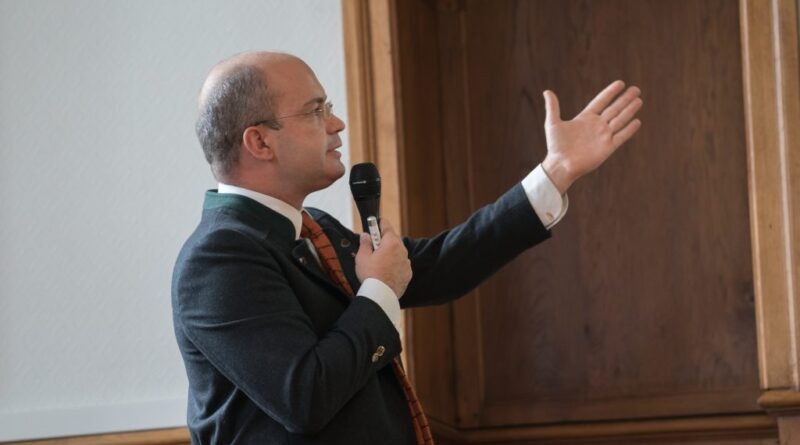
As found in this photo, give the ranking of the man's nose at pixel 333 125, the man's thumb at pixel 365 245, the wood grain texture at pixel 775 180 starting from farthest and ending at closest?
the wood grain texture at pixel 775 180, the man's nose at pixel 333 125, the man's thumb at pixel 365 245

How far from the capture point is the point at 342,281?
221cm

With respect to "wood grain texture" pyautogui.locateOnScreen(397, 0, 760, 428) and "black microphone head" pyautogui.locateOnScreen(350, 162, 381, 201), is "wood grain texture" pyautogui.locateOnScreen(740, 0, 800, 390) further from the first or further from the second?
"black microphone head" pyautogui.locateOnScreen(350, 162, 381, 201)

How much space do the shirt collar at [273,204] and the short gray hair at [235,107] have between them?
36 mm

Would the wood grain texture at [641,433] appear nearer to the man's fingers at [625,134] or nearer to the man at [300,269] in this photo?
the man at [300,269]

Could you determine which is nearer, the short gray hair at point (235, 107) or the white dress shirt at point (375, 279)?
the white dress shirt at point (375, 279)

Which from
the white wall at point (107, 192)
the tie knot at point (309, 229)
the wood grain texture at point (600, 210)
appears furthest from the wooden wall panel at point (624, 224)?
the tie knot at point (309, 229)

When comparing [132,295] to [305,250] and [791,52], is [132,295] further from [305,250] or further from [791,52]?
[791,52]

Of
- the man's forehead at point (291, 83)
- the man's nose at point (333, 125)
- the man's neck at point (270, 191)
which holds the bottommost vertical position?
the man's neck at point (270, 191)

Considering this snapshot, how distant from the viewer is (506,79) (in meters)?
3.58

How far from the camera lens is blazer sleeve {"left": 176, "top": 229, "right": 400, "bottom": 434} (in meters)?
1.97

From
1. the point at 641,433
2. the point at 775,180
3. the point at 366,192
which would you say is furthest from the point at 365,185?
the point at 641,433

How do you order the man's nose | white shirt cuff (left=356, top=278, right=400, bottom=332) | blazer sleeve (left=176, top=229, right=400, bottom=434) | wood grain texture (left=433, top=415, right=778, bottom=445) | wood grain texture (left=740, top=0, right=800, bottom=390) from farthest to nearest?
wood grain texture (left=433, top=415, right=778, bottom=445) → wood grain texture (left=740, top=0, right=800, bottom=390) → the man's nose → white shirt cuff (left=356, top=278, right=400, bottom=332) → blazer sleeve (left=176, top=229, right=400, bottom=434)

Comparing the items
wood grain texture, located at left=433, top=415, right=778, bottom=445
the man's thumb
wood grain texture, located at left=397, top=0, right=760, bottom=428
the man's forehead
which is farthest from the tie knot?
wood grain texture, located at left=433, top=415, right=778, bottom=445

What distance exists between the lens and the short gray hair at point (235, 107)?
225 centimetres
